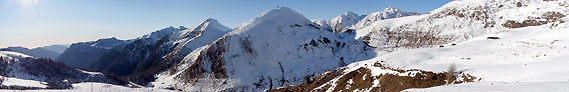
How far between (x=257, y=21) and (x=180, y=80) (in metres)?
58.1

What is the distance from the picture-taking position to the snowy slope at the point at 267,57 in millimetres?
125900

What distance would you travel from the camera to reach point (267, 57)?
13800 centimetres

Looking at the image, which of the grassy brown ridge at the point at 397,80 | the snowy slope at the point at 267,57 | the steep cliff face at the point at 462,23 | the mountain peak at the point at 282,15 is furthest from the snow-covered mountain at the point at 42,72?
the steep cliff face at the point at 462,23

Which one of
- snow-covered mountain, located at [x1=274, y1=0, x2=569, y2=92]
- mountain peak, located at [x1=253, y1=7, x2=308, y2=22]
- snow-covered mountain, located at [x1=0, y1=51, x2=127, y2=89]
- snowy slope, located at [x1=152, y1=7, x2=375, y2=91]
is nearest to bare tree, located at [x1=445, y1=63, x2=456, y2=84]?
snow-covered mountain, located at [x1=274, y1=0, x2=569, y2=92]

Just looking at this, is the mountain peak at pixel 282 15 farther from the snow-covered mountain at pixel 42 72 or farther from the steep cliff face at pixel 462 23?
the snow-covered mountain at pixel 42 72

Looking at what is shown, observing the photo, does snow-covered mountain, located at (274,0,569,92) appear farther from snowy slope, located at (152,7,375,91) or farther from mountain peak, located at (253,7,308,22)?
mountain peak, located at (253,7,308,22)

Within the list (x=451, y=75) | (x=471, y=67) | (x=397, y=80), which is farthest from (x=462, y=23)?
(x=451, y=75)

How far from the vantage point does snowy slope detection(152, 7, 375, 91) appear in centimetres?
12590

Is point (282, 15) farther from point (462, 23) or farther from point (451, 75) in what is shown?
point (451, 75)

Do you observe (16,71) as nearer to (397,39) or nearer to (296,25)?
(296,25)

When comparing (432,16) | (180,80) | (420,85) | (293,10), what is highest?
(293,10)

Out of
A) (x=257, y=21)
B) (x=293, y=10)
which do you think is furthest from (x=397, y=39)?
(x=257, y=21)

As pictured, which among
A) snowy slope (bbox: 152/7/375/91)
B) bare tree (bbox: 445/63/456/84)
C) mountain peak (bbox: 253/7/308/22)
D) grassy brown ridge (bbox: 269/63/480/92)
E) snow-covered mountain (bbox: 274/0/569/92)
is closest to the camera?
snow-covered mountain (bbox: 274/0/569/92)

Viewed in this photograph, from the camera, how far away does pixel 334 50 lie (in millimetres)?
145000
